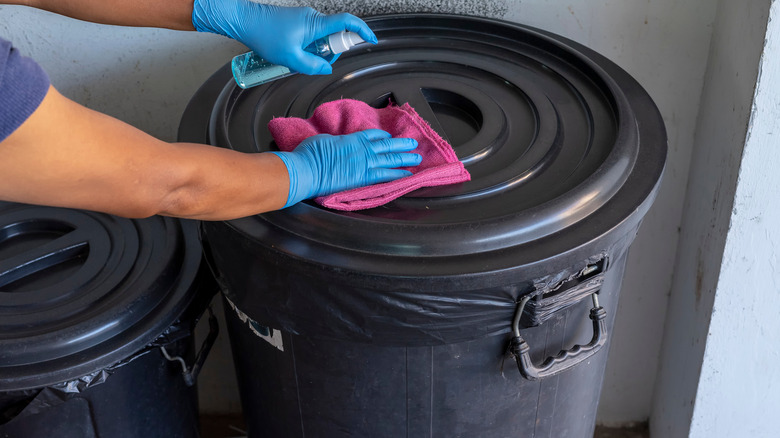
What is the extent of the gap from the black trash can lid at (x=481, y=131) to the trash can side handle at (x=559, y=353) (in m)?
0.16

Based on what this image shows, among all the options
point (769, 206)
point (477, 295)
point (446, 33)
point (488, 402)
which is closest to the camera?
point (477, 295)

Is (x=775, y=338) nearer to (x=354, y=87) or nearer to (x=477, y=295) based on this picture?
(x=477, y=295)

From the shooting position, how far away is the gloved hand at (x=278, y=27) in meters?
1.32

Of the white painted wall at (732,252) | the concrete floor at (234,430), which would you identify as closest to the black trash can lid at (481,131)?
the white painted wall at (732,252)

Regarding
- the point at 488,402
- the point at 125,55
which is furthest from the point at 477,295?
the point at 125,55

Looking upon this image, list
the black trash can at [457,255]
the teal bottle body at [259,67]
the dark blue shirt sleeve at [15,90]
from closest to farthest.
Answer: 1. the dark blue shirt sleeve at [15,90]
2. the black trash can at [457,255]
3. the teal bottle body at [259,67]

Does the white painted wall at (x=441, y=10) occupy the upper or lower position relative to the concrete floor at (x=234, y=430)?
upper

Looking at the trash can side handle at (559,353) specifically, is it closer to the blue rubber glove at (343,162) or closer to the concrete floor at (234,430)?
the blue rubber glove at (343,162)


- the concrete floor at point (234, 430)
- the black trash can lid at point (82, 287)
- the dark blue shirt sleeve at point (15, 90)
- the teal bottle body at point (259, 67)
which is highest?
the dark blue shirt sleeve at point (15, 90)

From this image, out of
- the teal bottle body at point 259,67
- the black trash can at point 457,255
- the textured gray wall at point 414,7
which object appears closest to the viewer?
the black trash can at point 457,255

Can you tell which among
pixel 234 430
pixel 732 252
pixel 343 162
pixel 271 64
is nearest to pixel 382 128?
pixel 343 162

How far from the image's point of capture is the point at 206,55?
5.56 feet

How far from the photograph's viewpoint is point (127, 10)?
1.34 m

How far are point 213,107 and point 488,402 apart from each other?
716 millimetres
